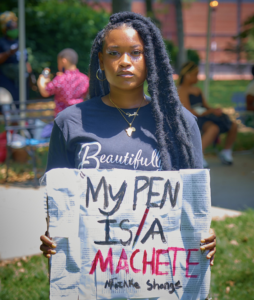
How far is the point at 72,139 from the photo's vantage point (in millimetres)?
1881

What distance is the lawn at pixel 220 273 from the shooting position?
3189mm

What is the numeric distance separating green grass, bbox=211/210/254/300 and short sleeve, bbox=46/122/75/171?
1868 mm

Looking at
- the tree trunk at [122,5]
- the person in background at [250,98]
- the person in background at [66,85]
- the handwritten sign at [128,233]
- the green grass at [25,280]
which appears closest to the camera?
the handwritten sign at [128,233]

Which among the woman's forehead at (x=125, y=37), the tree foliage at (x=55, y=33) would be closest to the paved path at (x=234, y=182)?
the woman's forehead at (x=125, y=37)

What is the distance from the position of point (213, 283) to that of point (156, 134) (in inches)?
76.0

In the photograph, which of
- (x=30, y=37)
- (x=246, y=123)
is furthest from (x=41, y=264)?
(x=30, y=37)

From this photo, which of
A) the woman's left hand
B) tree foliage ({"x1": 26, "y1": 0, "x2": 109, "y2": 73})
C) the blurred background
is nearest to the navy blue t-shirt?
the woman's left hand

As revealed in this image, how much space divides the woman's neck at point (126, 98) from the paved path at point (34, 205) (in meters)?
2.42

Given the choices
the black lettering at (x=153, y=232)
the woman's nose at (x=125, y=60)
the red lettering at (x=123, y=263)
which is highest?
the woman's nose at (x=125, y=60)

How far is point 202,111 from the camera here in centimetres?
680

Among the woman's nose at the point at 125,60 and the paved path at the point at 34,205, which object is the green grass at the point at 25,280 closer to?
the paved path at the point at 34,205

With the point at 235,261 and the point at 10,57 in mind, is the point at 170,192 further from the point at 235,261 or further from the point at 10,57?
the point at 10,57

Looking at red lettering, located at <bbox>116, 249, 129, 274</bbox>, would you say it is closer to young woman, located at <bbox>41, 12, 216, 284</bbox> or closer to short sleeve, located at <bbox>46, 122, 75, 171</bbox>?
young woman, located at <bbox>41, 12, 216, 284</bbox>

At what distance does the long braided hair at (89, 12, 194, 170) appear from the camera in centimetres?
189
